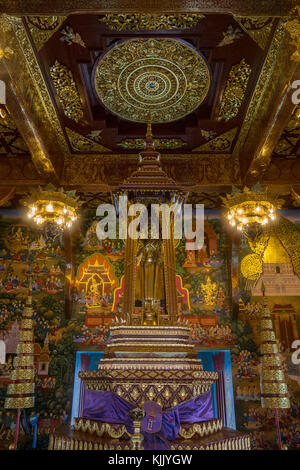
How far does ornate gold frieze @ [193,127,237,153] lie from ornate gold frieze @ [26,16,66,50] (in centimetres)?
354

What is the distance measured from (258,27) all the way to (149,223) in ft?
10.0

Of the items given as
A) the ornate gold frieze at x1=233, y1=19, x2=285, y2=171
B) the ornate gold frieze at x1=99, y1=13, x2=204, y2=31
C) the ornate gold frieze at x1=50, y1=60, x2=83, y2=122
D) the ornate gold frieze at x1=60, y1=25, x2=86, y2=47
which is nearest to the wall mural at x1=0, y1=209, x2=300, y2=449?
the ornate gold frieze at x1=233, y1=19, x2=285, y2=171

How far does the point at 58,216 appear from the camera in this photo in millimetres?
5637

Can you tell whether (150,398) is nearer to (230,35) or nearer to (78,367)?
(78,367)

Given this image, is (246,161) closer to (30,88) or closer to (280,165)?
(280,165)

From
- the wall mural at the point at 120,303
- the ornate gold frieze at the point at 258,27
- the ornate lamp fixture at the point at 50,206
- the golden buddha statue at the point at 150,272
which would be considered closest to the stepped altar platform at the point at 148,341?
the golden buddha statue at the point at 150,272

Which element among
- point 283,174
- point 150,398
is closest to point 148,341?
point 150,398

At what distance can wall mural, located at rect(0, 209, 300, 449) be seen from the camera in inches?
276

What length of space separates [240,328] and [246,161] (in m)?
3.90

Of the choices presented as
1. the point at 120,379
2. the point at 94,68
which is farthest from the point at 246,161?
the point at 120,379

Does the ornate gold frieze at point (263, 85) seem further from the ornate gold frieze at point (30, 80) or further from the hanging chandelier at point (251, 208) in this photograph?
the ornate gold frieze at point (30, 80)

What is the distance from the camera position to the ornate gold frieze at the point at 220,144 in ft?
21.0

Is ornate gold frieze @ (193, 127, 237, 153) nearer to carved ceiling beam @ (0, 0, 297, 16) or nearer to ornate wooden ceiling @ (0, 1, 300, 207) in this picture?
→ ornate wooden ceiling @ (0, 1, 300, 207)

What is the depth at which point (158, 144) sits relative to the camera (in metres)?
6.71
